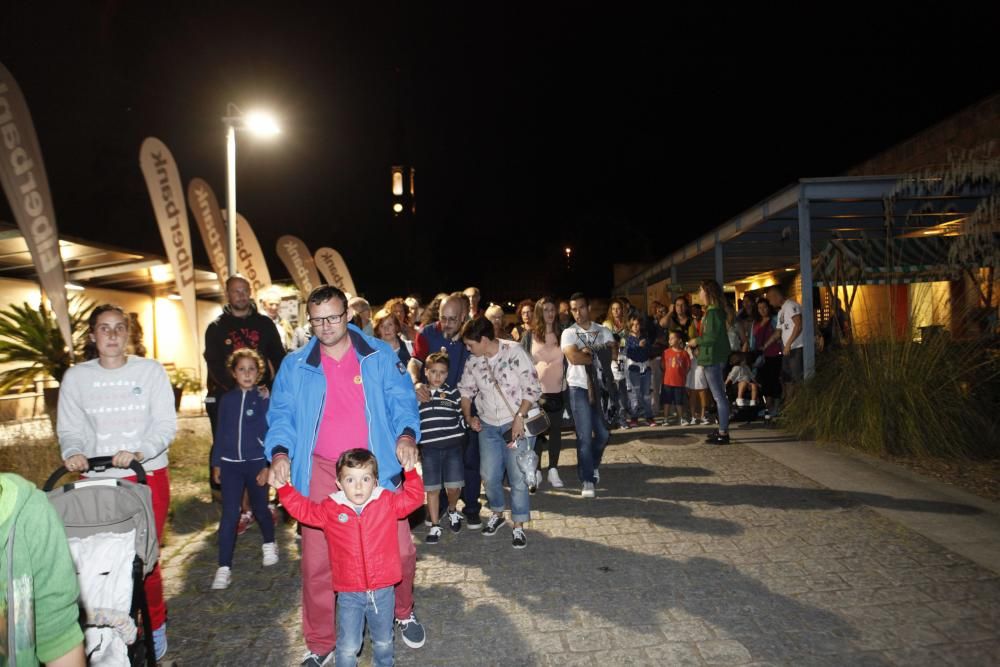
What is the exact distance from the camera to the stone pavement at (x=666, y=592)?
133 inches

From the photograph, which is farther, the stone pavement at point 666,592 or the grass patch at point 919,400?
Result: the grass patch at point 919,400

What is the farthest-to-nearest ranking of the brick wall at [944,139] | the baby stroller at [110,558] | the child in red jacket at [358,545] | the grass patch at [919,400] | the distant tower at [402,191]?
1. the distant tower at [402,191]
2. the brick wall at [944,139]
3. the grass patch at [919,400]
4. the child in red jacket at [358,545]
5. the baby stroller at [110,558]

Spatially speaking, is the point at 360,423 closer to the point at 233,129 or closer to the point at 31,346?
the point at 31,346

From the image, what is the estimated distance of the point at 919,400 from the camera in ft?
23.3

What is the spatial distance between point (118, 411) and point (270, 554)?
A: 1.95m

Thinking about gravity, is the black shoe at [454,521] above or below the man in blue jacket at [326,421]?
below

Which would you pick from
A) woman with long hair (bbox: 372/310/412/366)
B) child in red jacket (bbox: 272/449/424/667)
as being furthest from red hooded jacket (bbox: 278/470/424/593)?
woman with long hair (bbox: 372/310/412/366)

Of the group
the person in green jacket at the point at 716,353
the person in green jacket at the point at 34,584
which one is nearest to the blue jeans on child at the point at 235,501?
the person in green jacket at the point at 34,584

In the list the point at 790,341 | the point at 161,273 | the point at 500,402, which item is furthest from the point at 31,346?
the point at 790,341

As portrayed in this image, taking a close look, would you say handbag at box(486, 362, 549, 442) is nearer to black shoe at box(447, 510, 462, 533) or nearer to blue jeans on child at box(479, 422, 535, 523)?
blue jeans on child at box(479, 422, 535, 523)

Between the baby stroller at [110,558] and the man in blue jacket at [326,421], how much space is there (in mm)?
683

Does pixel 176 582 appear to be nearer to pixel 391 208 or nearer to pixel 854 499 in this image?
pixel 854 499

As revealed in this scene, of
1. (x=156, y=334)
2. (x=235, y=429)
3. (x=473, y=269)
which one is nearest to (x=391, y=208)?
(x=473, y=269)

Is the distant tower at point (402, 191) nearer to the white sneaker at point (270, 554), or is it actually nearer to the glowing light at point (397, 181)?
the glowing light at point (397, 181)
